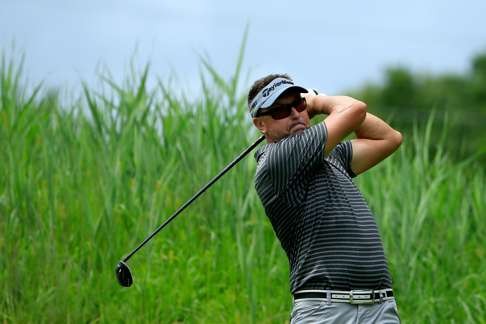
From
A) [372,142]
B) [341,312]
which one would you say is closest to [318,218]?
[341,312]

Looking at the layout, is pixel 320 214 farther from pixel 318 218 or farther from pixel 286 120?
pixel 286 120

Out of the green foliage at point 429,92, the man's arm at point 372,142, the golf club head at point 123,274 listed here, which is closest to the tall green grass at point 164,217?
the golf club head at point 123,274

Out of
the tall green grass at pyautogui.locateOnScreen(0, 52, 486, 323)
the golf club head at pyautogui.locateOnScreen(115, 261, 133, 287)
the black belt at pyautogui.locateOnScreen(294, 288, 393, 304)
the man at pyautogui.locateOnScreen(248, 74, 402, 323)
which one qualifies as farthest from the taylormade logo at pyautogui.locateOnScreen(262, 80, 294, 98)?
the tall green grass at pyautogui.locateOnScreen(0, 52, 486, 323)

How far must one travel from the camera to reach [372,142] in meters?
4.79

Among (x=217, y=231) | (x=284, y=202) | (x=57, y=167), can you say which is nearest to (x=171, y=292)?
(x=217, y=231)

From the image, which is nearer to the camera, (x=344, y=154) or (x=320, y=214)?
(x=320, y=214)

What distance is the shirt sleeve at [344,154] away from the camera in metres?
4.66

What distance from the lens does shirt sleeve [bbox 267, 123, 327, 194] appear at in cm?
434

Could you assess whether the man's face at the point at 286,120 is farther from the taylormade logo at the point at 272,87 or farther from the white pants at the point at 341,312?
the white pants at the point at 341,312

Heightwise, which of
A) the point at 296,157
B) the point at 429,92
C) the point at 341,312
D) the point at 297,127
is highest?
the point at 429,92

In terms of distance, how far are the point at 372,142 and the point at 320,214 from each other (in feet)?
1.89

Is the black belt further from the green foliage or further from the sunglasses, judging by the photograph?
the green foliage

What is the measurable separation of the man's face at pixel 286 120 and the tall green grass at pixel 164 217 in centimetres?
213

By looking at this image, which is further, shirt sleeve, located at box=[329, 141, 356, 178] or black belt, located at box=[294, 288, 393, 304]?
shirt sleeve, located at box=[329, 141, 356, 178]
